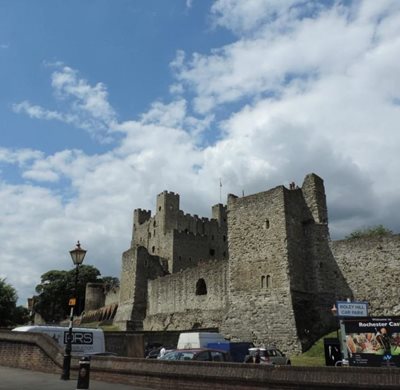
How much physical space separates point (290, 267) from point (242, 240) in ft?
14.1

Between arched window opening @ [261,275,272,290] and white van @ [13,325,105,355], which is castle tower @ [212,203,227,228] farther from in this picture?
white van @ [13,325,105,355]

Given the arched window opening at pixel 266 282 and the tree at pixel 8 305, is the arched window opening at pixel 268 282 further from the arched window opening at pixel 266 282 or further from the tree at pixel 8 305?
the tree at pixel 8 305

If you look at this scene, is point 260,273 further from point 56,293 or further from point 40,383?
point 56,293

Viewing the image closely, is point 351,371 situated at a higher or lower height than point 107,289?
lower

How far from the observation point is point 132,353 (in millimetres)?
29344

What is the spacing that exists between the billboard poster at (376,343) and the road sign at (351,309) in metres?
3.10

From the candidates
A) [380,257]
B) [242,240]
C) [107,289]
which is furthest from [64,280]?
[380,257]

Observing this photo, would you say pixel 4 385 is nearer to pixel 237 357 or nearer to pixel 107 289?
pixel 237 357

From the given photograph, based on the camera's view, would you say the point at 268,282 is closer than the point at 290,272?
No

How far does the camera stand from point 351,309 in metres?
20.4

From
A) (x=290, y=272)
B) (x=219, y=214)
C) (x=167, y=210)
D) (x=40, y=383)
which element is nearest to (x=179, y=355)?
(x=40, y=383)

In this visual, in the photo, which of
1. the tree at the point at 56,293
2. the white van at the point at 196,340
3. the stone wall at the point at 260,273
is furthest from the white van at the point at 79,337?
the tree at the point at 56,293

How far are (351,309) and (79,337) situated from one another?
39.8ft

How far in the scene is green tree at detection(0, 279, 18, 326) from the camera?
6109 cm
